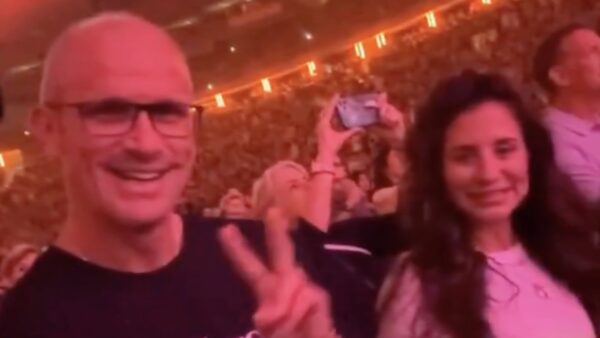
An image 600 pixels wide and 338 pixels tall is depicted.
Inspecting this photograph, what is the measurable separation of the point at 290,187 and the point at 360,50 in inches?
72.1

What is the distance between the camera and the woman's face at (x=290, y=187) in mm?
1976

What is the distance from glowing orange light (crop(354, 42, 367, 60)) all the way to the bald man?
272cm

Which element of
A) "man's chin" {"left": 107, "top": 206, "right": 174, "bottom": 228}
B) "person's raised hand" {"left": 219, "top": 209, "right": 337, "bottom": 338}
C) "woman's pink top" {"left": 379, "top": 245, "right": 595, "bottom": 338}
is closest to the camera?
"person's raised hand" {"left": 219, "top": 209, "right": 337, "bottom": 338}

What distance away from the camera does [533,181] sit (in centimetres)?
151

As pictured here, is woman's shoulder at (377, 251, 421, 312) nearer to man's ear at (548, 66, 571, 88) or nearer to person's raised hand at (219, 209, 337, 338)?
person's raised hand at (219, 209, 337, 338)

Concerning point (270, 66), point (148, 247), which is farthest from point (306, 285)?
point (270, 66)

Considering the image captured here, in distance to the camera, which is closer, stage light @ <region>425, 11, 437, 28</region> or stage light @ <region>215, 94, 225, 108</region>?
stage light @ <region>425, 11, 437, 28</region>

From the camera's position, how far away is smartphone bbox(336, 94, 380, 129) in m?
1.70

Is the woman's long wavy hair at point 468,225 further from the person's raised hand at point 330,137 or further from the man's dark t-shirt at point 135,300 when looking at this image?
the man's dark t-shirt at point 135,300

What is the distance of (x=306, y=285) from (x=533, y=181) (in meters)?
0.74

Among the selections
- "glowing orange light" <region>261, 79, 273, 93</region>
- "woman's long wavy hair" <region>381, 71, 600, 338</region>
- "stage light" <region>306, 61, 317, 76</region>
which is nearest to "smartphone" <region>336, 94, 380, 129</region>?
"woman's long wavy hair" <region>381, 71, 600, 338</region>

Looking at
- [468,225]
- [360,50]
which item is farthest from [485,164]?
[360,50]

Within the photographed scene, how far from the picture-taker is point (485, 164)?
1.41 m

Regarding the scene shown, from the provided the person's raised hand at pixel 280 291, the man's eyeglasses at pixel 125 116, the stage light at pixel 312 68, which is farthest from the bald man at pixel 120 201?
the stage light at pixel 312 68
